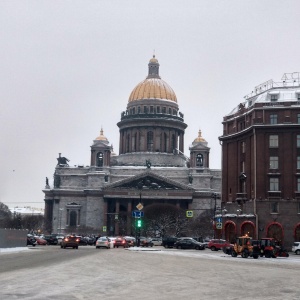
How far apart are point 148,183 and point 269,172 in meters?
69.2

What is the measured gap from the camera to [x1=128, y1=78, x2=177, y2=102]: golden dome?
159 m

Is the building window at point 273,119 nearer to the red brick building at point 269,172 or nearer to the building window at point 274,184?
the red brick building at point 269,172

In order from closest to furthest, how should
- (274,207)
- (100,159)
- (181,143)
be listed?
1. (274,207)
2. (100,159)
3. (181,143)

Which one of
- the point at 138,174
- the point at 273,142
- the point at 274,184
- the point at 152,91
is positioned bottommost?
the point at 274,184

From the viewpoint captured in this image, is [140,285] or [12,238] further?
[12,238]

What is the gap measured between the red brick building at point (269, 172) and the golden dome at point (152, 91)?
262 feet

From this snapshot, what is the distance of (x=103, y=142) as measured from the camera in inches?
5827

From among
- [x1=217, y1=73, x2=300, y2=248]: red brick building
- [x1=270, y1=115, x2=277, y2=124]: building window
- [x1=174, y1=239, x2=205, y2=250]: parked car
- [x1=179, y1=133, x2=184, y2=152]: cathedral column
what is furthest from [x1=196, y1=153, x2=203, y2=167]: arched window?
[x1=270, y1=115, x2=277, y2=124]: building window

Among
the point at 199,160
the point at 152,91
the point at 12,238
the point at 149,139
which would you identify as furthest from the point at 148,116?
the point at 12,238

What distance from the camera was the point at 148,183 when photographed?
141m

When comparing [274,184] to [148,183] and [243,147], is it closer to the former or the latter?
[243,147]

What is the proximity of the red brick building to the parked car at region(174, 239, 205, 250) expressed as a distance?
16.6 ft

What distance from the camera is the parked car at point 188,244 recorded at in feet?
241

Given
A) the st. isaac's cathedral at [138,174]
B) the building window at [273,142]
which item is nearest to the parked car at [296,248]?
the building window at [273,142]
